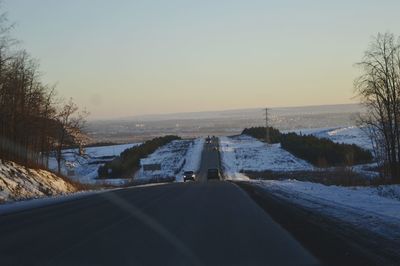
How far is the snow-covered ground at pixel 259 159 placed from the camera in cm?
10882

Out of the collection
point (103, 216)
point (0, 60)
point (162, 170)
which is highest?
point (0, 60)

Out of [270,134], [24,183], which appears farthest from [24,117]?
[270,134]

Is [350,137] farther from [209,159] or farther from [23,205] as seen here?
[23,205]

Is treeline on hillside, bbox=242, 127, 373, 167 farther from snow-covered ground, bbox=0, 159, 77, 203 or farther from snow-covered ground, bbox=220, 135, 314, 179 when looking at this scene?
snow-covered ground, bbox=0, 159, 77, 203

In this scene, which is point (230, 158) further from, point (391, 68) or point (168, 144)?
point (391, 68)

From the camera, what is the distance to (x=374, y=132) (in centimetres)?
7644

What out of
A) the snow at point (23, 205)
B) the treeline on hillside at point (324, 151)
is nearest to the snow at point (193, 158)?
the treeline on hillside at point (324, 151)

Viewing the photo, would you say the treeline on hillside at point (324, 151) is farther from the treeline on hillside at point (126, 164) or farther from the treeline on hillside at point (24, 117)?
the treeline on hillside at point (24, 117)

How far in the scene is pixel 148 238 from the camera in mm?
12742

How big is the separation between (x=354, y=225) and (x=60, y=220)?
26.8ft

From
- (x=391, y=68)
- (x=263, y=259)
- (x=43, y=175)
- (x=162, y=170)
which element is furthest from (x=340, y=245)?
(x=162, y=170)

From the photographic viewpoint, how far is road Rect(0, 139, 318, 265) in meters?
10.2

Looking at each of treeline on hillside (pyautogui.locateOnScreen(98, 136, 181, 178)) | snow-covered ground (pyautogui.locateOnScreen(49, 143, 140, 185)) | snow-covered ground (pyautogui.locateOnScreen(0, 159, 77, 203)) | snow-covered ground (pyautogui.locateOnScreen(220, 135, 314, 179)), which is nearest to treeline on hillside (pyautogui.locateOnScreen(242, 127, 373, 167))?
snow-covered ground (pyautogui.locateOnScreen(220, 135, 314, 179))

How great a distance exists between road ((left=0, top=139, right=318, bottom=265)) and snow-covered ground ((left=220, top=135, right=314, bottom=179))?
7948cm
